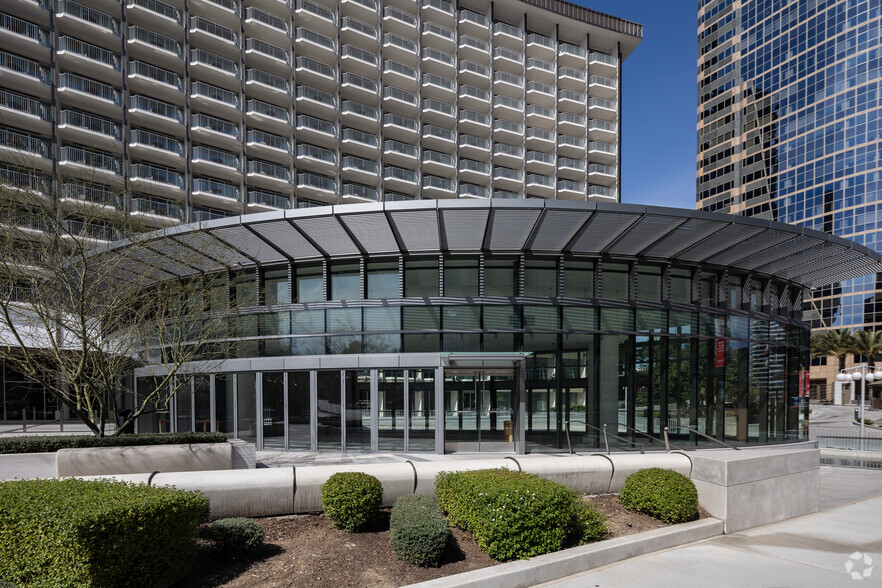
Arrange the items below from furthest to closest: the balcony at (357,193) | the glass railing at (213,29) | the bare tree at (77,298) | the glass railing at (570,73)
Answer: the glass railing at (570,73) < the balcony at (357,193) < the glass railing at (213,29) < the bare tree at (77,298)

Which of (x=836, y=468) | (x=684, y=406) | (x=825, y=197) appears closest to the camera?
(x=836, y=468)

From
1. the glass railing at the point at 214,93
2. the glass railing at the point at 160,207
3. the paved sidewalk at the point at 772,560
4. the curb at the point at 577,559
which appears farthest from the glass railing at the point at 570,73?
the curb at the point at 577,559

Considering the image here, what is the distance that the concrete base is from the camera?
8938 mm

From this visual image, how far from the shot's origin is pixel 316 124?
52031 millimetres

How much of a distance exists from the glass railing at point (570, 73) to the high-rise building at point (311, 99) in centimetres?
23

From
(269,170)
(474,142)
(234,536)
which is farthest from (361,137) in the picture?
(234,536)

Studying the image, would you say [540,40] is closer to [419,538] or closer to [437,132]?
[437,132]

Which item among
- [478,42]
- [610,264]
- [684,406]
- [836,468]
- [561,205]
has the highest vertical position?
[478,42]

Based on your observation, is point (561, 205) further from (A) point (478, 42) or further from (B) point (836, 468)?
(A) point (478, 42)

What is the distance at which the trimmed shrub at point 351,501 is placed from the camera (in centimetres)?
726

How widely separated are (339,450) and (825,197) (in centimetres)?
8939

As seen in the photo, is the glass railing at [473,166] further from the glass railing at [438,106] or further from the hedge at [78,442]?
the hedge at [78,442]

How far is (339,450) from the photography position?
60.9 ft

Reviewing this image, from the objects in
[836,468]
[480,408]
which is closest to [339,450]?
[480,408]
